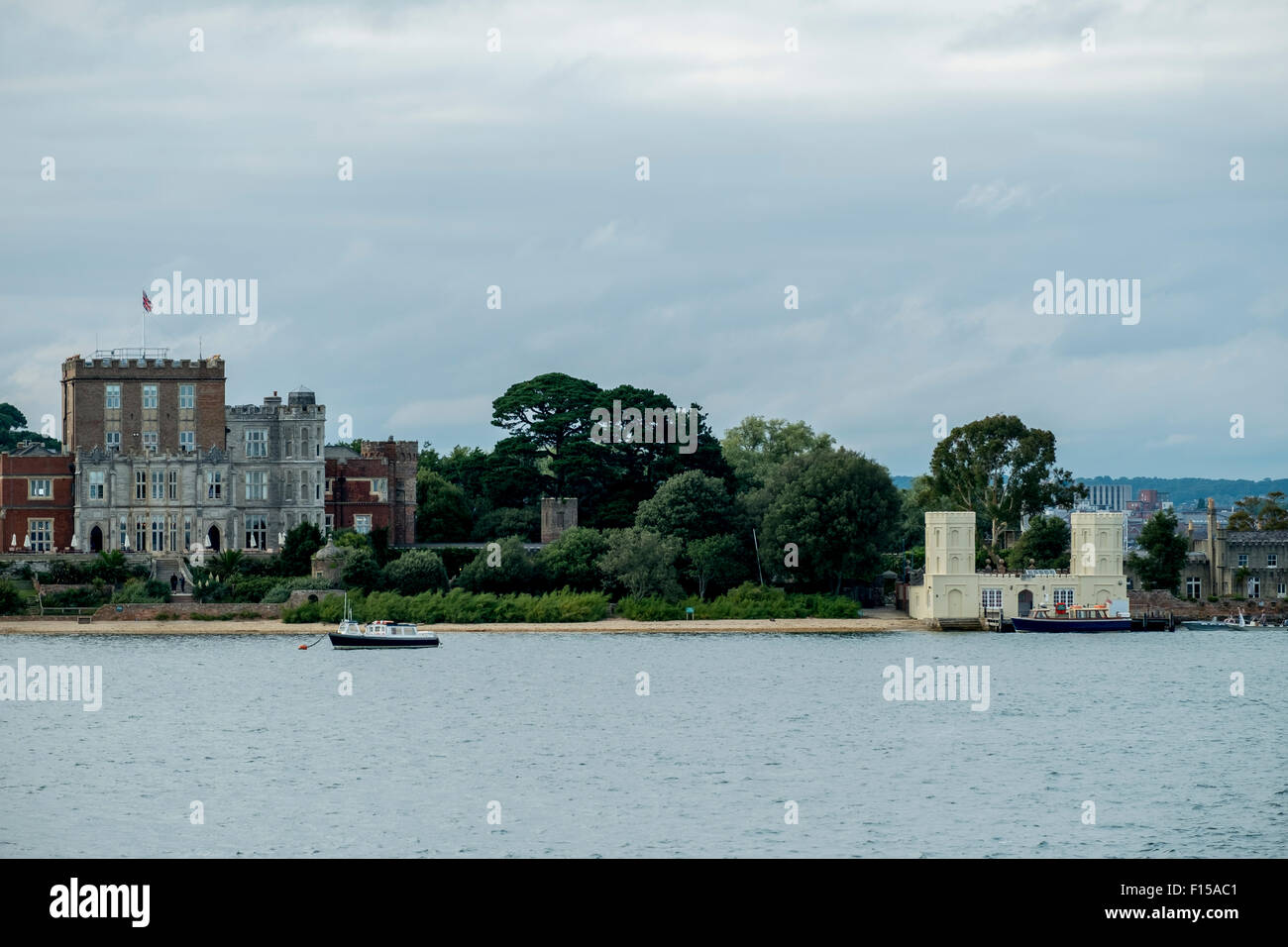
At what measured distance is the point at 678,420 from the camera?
335 feet

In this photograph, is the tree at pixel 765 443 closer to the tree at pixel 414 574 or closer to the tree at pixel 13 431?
the tree at pixel 414 574

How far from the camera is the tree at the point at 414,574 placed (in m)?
86.9

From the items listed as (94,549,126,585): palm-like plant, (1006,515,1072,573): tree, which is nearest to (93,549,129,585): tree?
(94,549,126,585): palm-like plant

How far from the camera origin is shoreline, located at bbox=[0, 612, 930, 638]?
81.1 metres

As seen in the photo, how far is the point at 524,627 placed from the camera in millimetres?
84812

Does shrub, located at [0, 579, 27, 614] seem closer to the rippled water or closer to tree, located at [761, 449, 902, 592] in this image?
the rippled water

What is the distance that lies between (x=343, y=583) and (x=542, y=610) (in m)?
9.52

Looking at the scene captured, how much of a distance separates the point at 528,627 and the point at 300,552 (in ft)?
40.3

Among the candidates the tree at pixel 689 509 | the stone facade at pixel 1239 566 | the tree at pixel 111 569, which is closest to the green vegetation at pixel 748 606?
the tree at pixel 689 509

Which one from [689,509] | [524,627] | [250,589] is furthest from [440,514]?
[524,627]

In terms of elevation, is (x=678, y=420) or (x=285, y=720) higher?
(x=678, y=420)
